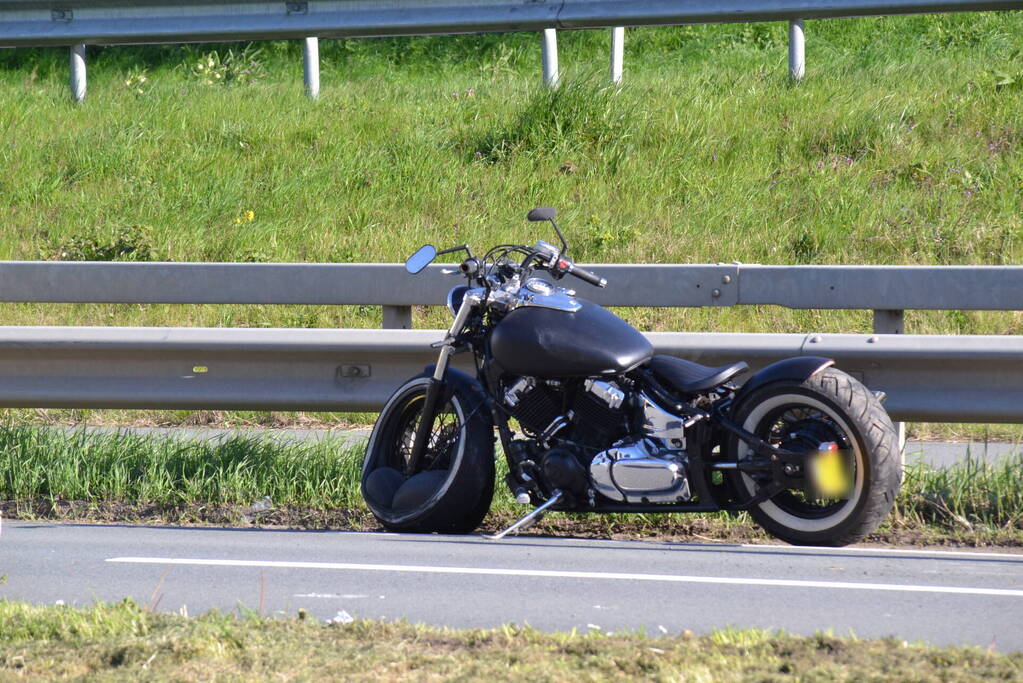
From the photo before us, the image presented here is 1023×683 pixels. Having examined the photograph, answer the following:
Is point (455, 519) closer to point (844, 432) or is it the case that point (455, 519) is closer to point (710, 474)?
point (710, 474)

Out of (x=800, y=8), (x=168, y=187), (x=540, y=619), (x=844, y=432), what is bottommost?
(x=540, y=619)

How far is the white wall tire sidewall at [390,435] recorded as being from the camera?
5.48m

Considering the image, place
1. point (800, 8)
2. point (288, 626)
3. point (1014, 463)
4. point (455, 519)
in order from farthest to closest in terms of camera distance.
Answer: point (800, 8) → point (1014, 463) → point (455, 519) → point (288, 626)

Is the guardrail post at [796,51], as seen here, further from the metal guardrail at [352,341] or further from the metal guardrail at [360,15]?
the metal guardrail at [352,341]

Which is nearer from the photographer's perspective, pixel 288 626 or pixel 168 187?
pixel 288 626

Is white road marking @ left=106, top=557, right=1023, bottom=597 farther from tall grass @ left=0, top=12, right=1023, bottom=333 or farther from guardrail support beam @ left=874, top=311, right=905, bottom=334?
tall grass @ left=0, top=12, right=1023, bottom=333

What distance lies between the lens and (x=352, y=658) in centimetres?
382

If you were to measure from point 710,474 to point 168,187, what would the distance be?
610 centimetres

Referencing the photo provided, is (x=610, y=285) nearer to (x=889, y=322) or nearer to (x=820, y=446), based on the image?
(x=889, y=322)

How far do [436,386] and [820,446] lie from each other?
1.47 m

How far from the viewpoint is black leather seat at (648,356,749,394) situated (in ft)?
16.8

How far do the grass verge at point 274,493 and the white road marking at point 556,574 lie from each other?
0.73 m

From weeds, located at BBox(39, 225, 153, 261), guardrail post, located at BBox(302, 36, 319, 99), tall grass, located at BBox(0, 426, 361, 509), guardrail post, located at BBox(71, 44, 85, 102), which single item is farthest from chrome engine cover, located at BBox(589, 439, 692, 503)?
guardrail post, located at BBox(71, 44, 85, 102)

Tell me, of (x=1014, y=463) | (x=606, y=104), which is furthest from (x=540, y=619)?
(x=606, y=104)
